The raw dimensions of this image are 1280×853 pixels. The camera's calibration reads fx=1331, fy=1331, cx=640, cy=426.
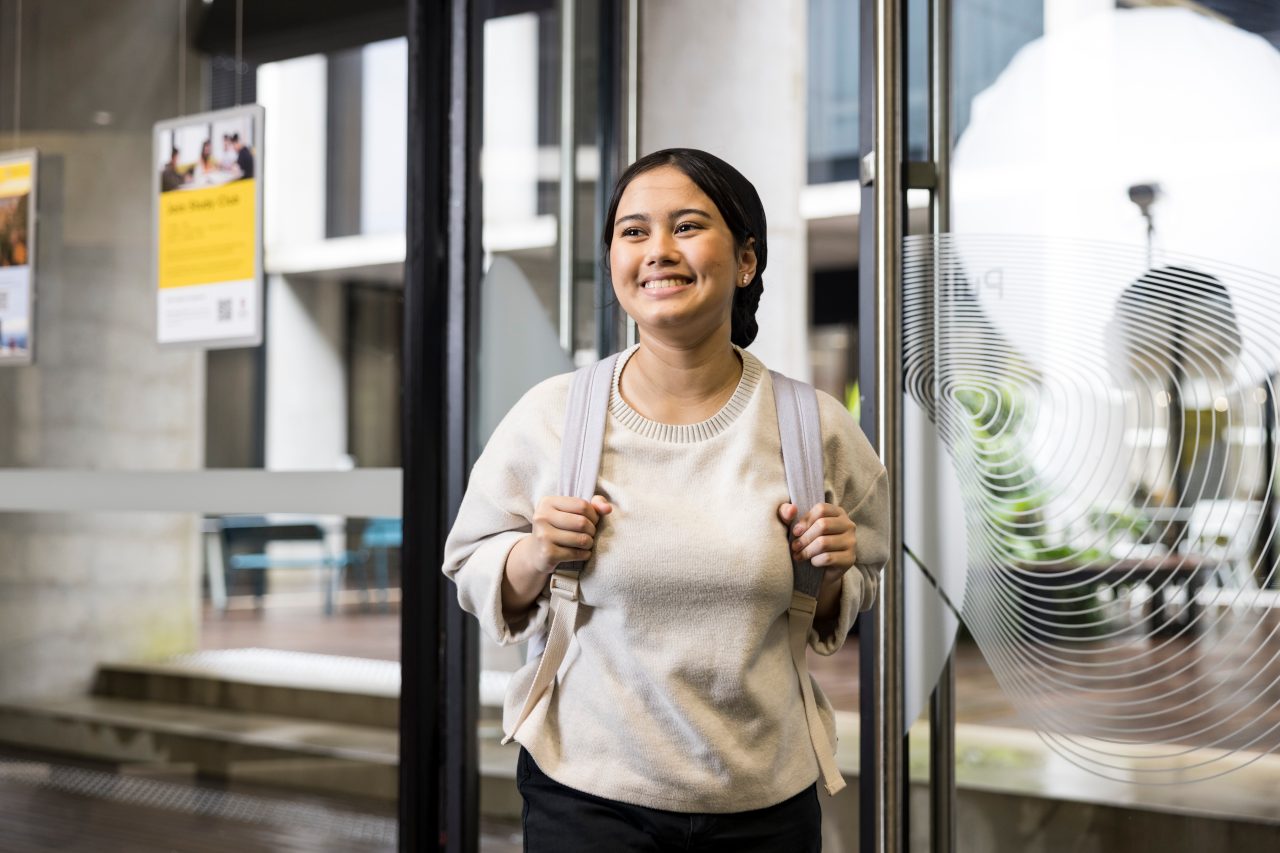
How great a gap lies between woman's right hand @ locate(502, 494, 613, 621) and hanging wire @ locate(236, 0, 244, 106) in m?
2.29

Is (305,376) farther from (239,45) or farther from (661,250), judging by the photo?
(661,250)

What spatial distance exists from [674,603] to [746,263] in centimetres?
44

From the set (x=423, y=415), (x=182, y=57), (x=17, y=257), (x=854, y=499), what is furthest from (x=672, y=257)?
(x=17, y=257)

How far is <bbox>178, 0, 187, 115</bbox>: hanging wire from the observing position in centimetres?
354

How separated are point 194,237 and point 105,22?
0.83 meters

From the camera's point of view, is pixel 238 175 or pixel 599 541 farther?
pixel 238 175

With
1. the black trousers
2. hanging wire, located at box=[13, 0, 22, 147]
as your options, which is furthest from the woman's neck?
hanging wire, located at box=[13, 0, 22, 147]

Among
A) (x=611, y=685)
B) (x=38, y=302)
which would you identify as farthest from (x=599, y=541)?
(x=38, y=302)

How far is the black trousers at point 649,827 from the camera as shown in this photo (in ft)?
5.05

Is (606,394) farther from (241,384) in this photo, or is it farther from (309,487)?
(241,384)

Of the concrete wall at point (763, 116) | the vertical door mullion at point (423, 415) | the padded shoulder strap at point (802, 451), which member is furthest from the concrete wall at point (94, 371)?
the padded shoulder strap at point (802, 451)

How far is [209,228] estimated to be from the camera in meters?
3.45

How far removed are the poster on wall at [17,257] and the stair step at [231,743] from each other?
105 cm

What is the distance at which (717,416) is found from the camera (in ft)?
5.26
